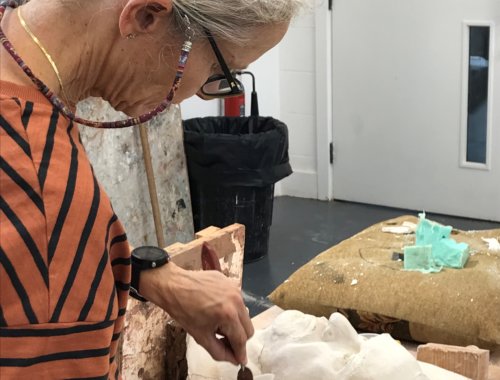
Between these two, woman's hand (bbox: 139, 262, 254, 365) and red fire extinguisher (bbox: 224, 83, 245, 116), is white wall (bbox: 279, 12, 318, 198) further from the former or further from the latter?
woman's hand (bbox: 139, 262, 254, 365)

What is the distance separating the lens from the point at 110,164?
10.1ft

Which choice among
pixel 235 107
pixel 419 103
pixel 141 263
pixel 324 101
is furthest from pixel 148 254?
pixel 324 101

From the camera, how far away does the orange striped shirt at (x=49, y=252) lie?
31.9 inches

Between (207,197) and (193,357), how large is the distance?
1.85 m

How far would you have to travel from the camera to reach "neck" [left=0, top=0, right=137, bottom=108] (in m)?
0.92

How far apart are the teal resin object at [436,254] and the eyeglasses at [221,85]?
1.06m

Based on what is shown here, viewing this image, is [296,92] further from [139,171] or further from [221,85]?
[221,85]

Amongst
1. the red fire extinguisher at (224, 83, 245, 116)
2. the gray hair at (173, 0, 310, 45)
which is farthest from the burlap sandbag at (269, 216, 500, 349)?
the red fire extinguisher at (224, 83, 245, 116)

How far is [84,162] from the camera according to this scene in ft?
2.90

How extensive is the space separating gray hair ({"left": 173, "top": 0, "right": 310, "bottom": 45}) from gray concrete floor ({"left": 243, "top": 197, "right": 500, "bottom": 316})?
190 cm

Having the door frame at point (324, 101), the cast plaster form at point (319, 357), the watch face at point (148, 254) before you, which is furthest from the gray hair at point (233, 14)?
the door frame at point (324, 101)

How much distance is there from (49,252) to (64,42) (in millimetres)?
264

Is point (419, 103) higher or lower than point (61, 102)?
lower

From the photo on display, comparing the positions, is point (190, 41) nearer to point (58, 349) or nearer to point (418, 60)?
point (58, 349)
